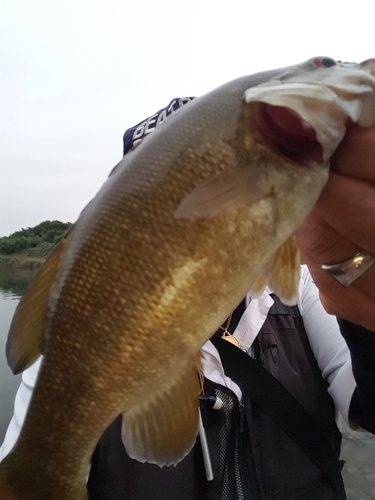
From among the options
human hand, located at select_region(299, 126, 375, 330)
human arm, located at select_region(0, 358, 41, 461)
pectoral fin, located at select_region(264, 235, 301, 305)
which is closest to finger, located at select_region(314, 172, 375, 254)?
human hand, located at select_region(299, 126, 375, 330)

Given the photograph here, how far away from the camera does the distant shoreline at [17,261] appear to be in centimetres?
2511

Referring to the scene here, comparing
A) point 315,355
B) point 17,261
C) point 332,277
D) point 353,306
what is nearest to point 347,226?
point 332,277

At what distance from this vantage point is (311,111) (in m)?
0.99

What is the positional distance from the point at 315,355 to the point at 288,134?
1614mm

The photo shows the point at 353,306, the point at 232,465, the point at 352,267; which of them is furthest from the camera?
the point at 232,465

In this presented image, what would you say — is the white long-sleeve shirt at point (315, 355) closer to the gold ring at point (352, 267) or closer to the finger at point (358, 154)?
the gold ring at point (352, 267)

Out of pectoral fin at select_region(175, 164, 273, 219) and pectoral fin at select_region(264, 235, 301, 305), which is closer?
pectoral fin at select_region(175, 164, 273, 219)

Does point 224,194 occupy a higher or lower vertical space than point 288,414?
higher

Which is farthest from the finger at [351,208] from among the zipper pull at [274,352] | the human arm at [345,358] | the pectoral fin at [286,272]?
the zipper pull at [274,352]

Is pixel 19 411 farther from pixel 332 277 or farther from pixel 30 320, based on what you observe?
pixel 332 277

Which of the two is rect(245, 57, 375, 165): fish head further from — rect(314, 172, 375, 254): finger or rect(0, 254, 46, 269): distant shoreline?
rect(0, 254, 46, 269): distant shoreline

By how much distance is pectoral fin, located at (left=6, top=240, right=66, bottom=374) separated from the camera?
118 centimetres

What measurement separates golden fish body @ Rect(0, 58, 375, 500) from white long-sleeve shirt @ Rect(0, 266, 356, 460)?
35.6 inches

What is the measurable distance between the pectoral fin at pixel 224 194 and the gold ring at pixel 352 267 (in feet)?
1.15
